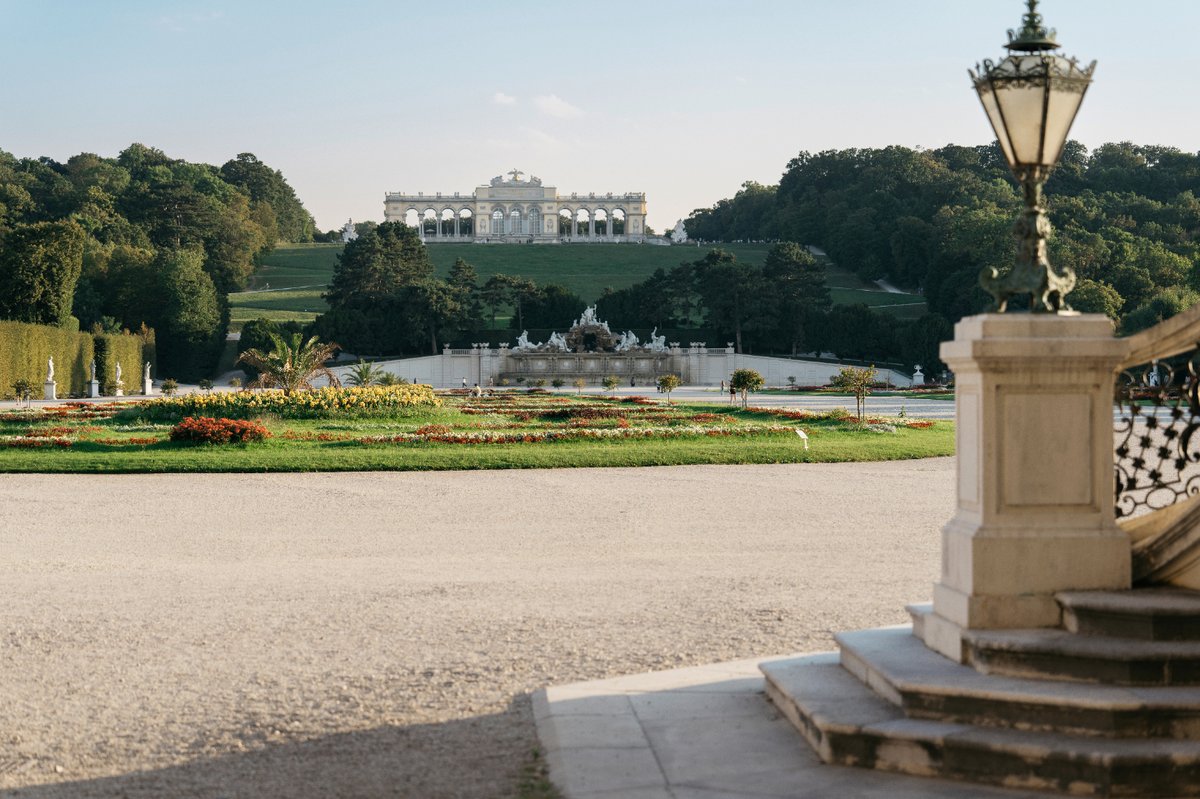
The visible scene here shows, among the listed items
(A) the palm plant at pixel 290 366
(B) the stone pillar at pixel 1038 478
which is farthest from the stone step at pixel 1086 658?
(A) the palm plant at pixel 290 366

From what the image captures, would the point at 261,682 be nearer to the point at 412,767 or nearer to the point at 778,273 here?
the point at 412,767

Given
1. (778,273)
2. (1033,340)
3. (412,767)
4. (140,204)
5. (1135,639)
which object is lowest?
(412,767)

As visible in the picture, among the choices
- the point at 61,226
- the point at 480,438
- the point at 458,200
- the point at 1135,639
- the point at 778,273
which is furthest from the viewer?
the point at 458,200

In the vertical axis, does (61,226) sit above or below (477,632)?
above

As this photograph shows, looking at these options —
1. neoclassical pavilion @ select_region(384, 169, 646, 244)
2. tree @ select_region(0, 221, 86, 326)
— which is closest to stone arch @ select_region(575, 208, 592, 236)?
neoclassical pavilion @ select_region(384, 169, 646, 244)

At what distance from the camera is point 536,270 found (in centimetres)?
10475

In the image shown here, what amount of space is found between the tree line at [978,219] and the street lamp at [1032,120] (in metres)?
46.9

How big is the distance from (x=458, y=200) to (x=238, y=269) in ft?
171

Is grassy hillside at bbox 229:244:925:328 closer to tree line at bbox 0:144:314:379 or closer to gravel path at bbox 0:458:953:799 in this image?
tree line at bbox 0:144:314:379

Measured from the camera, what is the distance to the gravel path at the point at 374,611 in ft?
18.2

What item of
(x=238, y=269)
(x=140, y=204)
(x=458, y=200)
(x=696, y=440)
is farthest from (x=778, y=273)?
(x=458, y=200)

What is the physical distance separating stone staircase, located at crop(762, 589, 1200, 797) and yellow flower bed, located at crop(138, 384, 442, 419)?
21.8 m

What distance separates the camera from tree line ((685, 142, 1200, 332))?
63.0m

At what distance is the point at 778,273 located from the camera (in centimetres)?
7681
